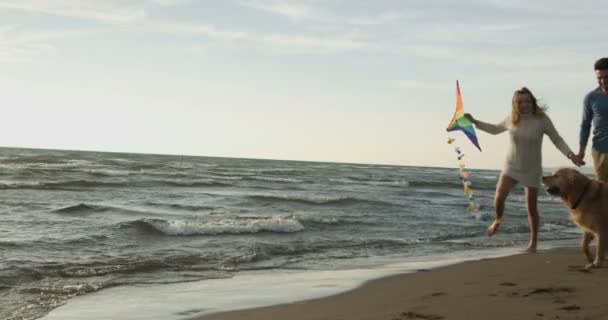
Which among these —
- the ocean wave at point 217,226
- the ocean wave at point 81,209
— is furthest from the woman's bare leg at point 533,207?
the ocean wave at point 81,209

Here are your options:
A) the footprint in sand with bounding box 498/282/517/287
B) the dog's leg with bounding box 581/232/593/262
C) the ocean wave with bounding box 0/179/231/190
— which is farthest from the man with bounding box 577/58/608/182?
the ocean wave with bounding box 0/179/231/190

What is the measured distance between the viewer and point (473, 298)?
4445mm

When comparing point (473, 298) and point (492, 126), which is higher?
point (492, 126)

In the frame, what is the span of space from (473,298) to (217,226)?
6.61 metres

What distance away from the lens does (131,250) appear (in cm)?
816

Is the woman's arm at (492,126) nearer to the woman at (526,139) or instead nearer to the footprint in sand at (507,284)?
the woman at (526,139)

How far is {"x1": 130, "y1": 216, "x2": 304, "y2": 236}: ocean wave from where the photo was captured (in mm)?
10117

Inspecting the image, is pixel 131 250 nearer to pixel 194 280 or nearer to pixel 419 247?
pixel 194 280

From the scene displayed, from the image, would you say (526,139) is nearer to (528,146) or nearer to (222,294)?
(528,146)

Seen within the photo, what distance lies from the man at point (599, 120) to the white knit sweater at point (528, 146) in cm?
61

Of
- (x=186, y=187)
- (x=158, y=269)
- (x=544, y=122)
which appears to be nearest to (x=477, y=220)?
(x=544, y=122)

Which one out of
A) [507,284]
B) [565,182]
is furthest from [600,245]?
[507,284]

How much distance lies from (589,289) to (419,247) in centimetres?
480

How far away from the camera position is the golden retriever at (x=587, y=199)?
5.42m
